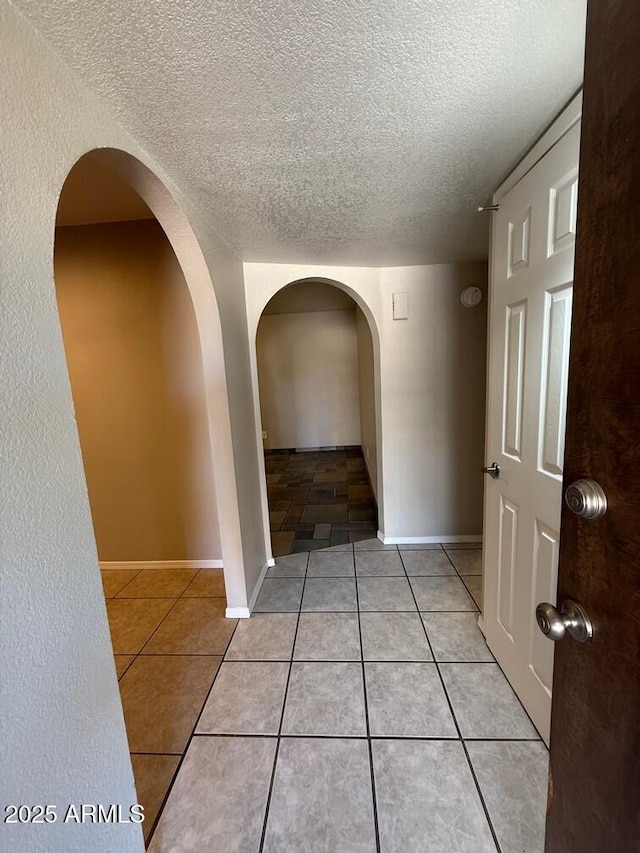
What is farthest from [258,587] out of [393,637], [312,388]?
[312,388]

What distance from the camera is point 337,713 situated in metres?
1.39

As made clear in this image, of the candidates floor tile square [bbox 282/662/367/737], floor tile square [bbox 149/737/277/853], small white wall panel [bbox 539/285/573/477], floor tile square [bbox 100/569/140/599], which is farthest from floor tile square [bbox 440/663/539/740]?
floor tile square [bbox 100/569/140/599]

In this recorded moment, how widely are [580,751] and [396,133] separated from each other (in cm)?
157

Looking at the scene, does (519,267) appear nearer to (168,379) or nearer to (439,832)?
(439,832)

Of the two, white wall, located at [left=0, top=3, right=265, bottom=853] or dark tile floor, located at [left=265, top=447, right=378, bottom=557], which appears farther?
dark tile floor, located at [left=265, top=447, right=378, bottom=557]

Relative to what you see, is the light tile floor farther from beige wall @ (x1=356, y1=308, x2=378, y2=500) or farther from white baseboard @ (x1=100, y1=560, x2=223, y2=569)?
beige wall @ (x1=356, y1=308, x2=378, y2=500)

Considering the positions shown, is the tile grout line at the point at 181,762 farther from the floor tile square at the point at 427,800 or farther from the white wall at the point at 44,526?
the floor tile square at the point at 427,800

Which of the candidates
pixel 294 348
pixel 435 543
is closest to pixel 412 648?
pixel 435 543

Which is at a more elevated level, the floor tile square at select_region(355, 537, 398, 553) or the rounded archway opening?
the rounded archway opening

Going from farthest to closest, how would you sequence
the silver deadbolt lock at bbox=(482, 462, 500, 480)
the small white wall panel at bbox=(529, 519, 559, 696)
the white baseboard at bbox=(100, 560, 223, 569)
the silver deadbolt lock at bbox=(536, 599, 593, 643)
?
1. the white baseboard at bbox=(100, 560, 223, 569)
2. the silver deadbolt lock at bbox=(482, 462, 500, 480)
3. the small white wall panel at bbox=(529, 519, 559, 696)
4. the silver deadbolt lock at bbox=(536, 599, 593, 643)

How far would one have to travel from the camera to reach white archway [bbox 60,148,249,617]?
1.27 meters

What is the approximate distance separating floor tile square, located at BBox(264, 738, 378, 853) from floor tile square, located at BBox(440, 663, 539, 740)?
1.43ft

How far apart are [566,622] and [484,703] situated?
3.79 ft

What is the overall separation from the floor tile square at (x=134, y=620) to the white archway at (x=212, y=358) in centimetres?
46
